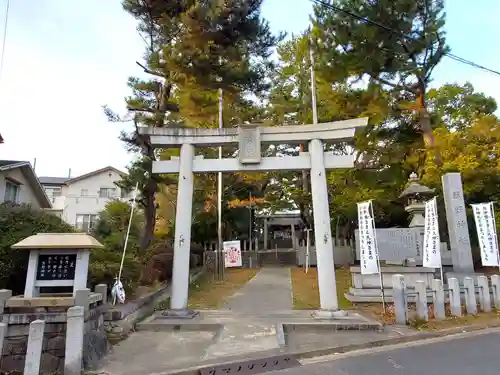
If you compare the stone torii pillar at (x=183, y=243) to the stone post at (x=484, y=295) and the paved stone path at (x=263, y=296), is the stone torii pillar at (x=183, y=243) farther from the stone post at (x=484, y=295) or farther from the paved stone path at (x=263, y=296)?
the stone post at (x=484, y=295)

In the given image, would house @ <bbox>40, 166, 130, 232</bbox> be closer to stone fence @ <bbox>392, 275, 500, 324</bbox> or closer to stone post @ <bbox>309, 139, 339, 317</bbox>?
stone post @ <bbox>309, 139, 339, 317</bbox>

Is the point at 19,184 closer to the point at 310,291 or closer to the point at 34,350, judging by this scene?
the point at 310,291

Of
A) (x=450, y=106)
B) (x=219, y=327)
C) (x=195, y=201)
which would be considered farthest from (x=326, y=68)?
(x=219, y=327)

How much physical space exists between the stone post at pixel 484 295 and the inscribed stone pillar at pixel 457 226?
234cm

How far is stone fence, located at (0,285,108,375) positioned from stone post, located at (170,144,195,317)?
2.72m

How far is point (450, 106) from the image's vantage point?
20719mm

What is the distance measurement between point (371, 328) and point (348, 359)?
1991 mm

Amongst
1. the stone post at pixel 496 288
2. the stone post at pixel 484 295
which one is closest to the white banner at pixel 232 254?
the stone post at pixel 484 295

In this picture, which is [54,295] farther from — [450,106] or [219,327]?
[450,106]

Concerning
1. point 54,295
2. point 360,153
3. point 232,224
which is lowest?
point 54,295

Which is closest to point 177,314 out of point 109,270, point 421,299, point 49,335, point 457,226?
point 109,270

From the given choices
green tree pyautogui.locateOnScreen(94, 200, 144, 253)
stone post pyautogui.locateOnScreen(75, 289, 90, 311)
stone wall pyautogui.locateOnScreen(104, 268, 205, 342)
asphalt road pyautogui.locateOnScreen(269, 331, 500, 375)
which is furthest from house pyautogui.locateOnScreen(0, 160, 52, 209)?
asphalt road pyautogui.locateOnScreen(269, 331, 500, 375)

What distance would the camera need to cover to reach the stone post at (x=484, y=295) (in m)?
8.96

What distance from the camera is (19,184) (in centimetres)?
1769
